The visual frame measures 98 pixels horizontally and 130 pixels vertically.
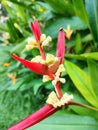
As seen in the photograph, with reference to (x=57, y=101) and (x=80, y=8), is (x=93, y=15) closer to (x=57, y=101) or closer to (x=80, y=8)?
(x=80, y=8)

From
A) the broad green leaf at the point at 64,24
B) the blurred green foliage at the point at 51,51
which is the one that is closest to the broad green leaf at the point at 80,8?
the blurred green foliage at the point at 51,51

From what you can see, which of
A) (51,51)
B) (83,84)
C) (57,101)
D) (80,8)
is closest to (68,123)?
(83,84)

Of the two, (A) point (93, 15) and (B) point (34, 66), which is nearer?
(B) point (34, 66)

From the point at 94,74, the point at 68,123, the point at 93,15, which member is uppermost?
the point at 93,15

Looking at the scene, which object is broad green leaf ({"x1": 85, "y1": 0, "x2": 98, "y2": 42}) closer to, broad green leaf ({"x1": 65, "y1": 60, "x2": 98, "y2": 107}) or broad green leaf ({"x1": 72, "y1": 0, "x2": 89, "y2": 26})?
broad green leaf ({"x1": 72, "y1": 0, "x2": 89, "y2": 26})

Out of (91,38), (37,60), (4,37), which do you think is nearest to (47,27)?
(91,38)

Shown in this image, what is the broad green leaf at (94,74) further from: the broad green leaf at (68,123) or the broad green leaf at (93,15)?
the broad green leaf at (93,15)
